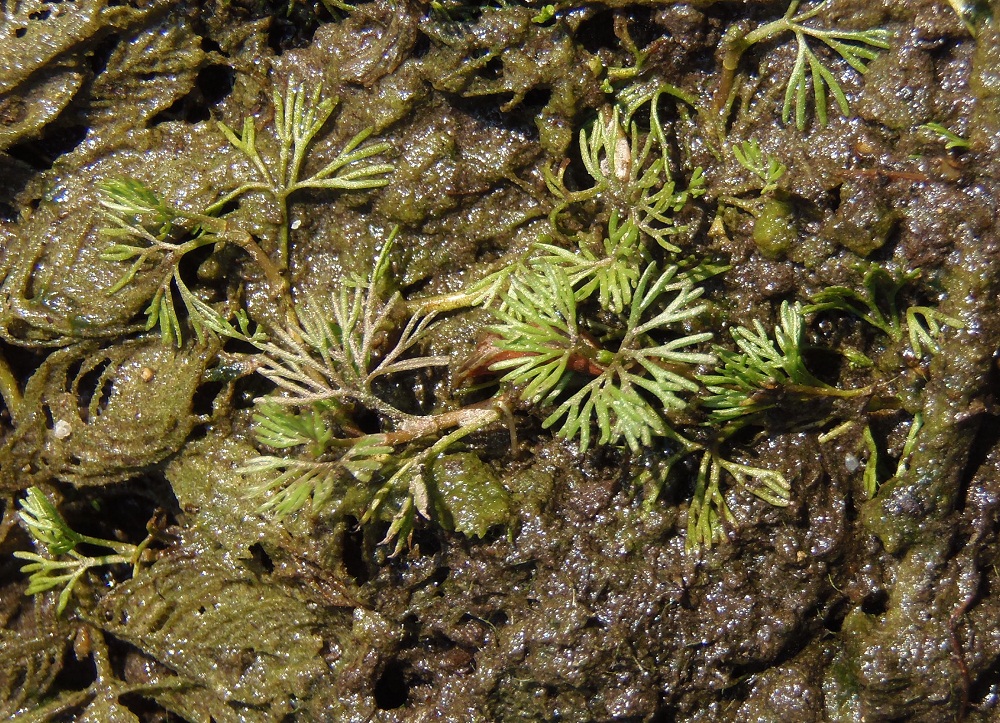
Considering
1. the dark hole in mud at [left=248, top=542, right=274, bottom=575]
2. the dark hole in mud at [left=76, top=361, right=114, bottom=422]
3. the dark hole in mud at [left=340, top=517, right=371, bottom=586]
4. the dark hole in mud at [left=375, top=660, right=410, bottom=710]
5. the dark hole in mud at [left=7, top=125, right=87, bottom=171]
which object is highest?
the dark hole in mud at [left=7, top=125, right=87, bottom=171]

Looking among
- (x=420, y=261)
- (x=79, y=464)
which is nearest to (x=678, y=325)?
(x=420, y=261)

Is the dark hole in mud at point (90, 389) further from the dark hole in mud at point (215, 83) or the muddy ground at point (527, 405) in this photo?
the dark hole in mud at point (215, 83)

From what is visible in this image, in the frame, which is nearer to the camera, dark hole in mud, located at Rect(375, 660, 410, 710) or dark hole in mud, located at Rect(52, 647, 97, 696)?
dark hole in mud, located at Rect(375, 660, 410, 710)

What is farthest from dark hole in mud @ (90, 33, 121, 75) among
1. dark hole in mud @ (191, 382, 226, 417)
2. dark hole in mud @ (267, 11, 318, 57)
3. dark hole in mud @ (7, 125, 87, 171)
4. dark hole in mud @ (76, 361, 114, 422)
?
dark hole in mud @ (191, 382, 226, 417)

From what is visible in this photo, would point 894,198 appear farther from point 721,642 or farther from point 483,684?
point 483,684

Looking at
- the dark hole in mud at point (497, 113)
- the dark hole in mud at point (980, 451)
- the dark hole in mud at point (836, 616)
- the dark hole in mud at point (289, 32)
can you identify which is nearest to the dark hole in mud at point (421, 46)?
the dark hole in mud at point (497, 113)

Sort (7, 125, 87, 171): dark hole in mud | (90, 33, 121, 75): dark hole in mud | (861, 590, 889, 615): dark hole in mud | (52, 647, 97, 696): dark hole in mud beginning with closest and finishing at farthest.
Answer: (861, 590, 889, 615): dark hole in mud
(90, 33, 121, 75): dark hole in mud
(7, 125, 87, 171): dark hole in mud
(52, 647, 97, 696): dark hole in mud

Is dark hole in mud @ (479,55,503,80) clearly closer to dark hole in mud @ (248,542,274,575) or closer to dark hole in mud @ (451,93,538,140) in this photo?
dark hole in mud @ (451,93,538,140)
